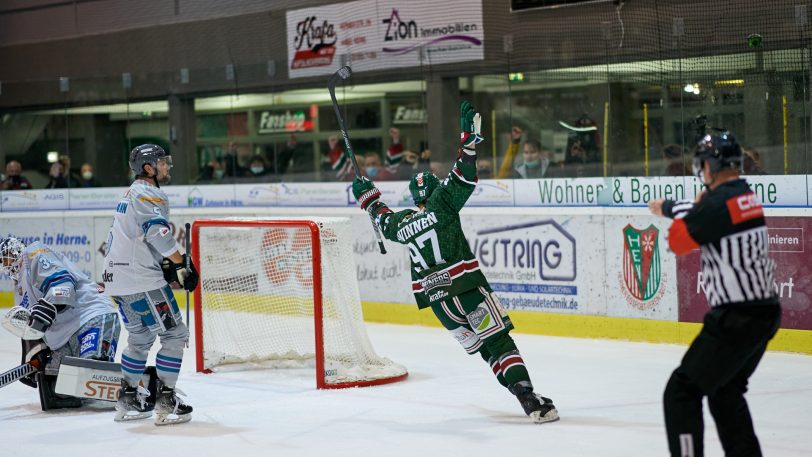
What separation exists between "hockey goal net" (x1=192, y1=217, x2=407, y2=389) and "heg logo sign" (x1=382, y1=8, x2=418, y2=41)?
412cm

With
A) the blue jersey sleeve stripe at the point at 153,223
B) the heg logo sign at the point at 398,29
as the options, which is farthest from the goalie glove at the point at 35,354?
the heg logo sign at the point at 398,29

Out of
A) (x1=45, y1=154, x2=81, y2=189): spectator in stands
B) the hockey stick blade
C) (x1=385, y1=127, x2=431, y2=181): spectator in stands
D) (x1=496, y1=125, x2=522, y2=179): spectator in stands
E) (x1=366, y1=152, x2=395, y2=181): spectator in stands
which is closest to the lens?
the hockey stick blade

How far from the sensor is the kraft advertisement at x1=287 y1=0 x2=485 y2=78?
417 inches

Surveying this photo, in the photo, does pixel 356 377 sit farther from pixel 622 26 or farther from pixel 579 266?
pixel 622 26

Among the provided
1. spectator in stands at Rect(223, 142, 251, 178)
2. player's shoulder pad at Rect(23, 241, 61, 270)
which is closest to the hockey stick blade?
spectator in stands at Rect(223, 142, 251, 178)

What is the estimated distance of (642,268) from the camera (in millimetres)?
7574

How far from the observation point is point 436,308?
17.6ft

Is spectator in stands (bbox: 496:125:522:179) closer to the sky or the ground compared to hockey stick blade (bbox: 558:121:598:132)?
closer to the ground

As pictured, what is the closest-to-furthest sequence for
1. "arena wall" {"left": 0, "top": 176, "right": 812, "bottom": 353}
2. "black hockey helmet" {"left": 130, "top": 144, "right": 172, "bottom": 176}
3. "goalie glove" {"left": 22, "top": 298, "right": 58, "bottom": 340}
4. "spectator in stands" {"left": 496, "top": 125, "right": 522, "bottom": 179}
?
"black hockey helmet" {"left": 130, "top": 144, "right": 172, "bottom": 176} → "goalie glove" {"left": 22, "top": 298, "right": 58, "bottom": 340} → "arena wall" {"left": 0, "top": 176, "right": 812, "bottom": 353} → "spectator in stands" {"left": 496, "top": 125, "right": 522, "bottom": 179}

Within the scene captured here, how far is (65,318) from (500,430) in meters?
2.49

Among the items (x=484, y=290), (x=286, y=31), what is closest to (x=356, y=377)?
(x=484, y=290)

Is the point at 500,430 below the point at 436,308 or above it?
below

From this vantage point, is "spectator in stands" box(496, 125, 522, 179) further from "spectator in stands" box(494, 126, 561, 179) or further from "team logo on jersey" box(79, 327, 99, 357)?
"team logo on jersey" box(79, 327, 99, 357)

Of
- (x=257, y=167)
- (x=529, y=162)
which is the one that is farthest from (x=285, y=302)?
(x=257, y=167)
